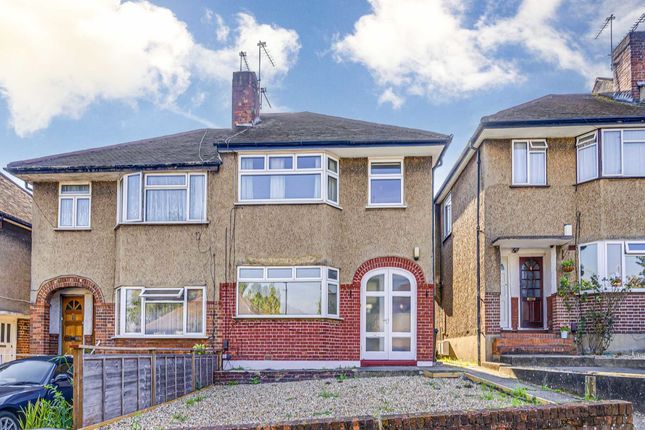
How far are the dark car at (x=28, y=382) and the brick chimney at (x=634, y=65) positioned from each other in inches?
589

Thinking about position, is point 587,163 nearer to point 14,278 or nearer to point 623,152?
point 623,152

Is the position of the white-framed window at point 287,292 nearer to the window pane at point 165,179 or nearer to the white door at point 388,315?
the white door at point 388,315

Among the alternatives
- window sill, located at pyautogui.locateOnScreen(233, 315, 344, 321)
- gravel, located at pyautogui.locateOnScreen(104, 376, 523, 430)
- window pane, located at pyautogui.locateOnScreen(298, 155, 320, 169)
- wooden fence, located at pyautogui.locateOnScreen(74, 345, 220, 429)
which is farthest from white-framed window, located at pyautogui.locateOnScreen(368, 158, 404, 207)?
wooden fence, located at pyautogui.locateOnScreen(74, 345, 220, 429)

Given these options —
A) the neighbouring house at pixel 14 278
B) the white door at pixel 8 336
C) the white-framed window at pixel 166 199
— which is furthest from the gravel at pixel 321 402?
the neighbouring house at pixel 14 278

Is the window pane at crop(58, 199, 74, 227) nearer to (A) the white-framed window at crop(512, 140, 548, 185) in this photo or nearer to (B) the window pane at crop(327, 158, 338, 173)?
(B) the window pane at crop(327, 158, 338, 173)

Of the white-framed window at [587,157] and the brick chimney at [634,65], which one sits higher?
the brick chimney at [634,65]

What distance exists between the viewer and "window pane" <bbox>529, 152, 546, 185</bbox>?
16.4 metres

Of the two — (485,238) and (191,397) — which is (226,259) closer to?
(191,397)

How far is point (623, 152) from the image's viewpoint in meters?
15.8

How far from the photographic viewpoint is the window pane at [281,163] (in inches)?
640

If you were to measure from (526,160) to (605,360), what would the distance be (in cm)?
520

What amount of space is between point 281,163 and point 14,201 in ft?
30.4

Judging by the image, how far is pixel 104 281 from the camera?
55.7 ft

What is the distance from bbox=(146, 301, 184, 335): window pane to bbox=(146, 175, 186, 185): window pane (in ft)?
9.59
